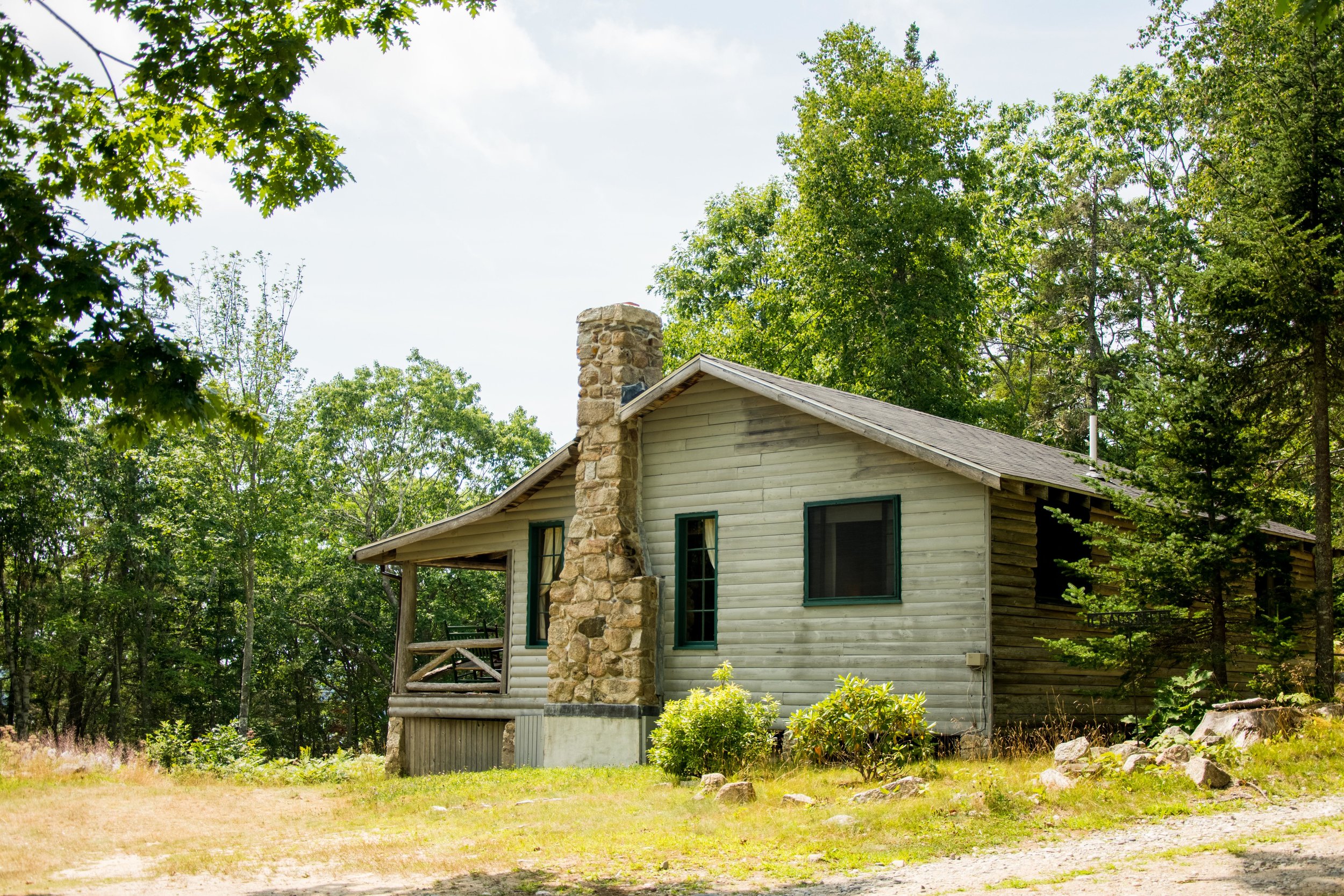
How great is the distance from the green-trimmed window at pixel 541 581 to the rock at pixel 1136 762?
354 inches

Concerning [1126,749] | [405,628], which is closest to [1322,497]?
[1126,749]

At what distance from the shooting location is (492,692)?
703 inches

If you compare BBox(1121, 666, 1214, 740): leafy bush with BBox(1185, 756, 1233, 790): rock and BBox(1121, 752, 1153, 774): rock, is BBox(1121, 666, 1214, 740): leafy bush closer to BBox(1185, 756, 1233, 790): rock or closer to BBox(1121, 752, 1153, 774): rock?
BBox(1121, 752, 1153, 774): rock

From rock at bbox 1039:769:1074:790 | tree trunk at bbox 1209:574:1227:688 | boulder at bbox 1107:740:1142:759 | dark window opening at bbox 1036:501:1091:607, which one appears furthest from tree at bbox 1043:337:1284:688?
rock at bbox 1039:769:1074:790

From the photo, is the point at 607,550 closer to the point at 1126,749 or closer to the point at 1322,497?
the point at 1126,749

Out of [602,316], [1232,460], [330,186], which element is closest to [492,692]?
[602,316]

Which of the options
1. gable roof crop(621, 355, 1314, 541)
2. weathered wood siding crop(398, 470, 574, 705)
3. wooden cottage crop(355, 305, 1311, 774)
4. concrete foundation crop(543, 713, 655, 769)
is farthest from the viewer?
weathered wood siding crop(398, 470, 574, 705)

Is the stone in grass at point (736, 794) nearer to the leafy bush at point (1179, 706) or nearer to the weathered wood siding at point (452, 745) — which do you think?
the leafy bush at point (1179, 706)

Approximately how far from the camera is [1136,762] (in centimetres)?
956

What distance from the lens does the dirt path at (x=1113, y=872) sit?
6.32 metres

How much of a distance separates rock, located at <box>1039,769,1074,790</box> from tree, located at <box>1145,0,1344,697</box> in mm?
4190

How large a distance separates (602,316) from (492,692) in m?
6.18

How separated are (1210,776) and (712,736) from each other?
4.99 metres

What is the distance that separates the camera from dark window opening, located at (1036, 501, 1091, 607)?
14.0 metres
